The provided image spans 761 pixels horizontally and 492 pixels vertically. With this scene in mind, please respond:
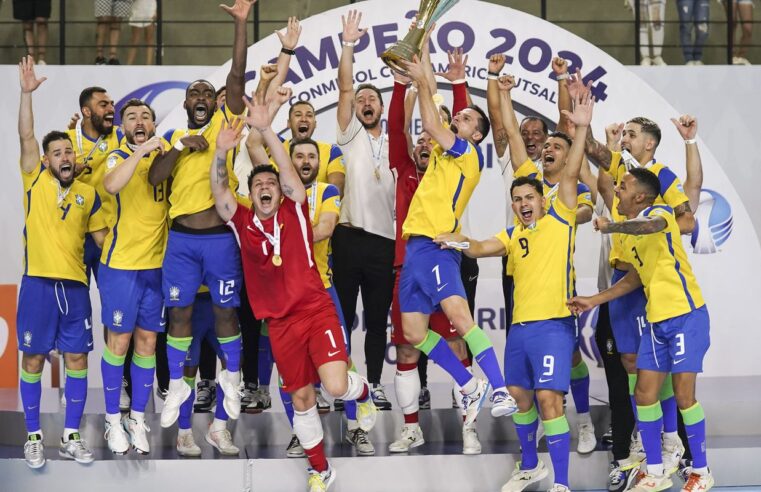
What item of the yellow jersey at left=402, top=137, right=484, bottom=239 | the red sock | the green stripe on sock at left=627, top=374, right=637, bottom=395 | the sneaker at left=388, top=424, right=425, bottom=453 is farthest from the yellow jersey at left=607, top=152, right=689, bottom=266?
the red sock

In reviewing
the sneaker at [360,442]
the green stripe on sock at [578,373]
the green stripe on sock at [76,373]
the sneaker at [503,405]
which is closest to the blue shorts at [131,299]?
the green stripe on sock at [76,373]

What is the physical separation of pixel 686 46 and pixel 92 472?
6146 mm

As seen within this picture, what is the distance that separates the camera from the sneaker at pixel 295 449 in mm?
6602

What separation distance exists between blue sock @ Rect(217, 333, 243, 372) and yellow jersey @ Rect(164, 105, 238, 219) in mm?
785


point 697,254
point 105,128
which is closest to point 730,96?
point 697,254

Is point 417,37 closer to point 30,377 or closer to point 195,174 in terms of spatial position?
point 195,174

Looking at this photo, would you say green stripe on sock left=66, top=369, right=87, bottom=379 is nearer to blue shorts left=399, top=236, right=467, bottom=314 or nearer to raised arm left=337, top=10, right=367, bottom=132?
blue shorts left=399, top=236, right=467, bottom=314

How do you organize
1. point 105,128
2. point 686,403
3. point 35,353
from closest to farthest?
point 686,403 → point 35,353 → point 105,128

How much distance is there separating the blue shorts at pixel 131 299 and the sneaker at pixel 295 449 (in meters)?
1.05

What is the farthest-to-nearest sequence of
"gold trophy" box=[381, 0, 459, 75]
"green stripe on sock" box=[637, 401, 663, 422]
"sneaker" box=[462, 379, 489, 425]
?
1. "sneaker" box=[462, 379, 489, 425]
2. "green stripe on sock" box=[637, 401, 663, 422]
3. "gold trophy" box=[381, 0, 459, 75]

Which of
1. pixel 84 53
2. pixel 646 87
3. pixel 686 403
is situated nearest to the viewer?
pixel 686 403

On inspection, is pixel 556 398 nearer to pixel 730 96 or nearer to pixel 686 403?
pixel 686 403

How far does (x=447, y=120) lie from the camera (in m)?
7.12

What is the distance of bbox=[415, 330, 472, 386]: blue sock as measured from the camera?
6.45 metres
